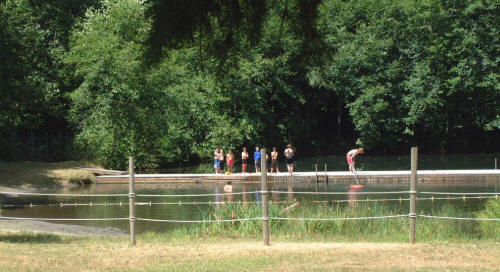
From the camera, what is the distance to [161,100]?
3591 centimetres

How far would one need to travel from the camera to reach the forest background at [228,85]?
34.2 metres

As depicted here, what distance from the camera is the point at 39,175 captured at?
29000mm

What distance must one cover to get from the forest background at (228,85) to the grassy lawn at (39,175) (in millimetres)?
2785

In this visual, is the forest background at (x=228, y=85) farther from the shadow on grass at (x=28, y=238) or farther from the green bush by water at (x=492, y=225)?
the green bush by water at (x=492, y=225)

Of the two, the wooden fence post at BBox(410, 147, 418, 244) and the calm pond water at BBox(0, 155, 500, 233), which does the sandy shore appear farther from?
the wooden fence post at BBox(410, 147, 418, 244)

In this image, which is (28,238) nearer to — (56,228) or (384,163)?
(56,228)

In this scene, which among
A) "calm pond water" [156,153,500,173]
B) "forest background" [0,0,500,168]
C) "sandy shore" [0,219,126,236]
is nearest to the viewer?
"sandy shore" [0,219,126,236]

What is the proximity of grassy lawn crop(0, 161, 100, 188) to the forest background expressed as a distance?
278 centimetres

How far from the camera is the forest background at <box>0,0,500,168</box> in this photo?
3422 centimetres

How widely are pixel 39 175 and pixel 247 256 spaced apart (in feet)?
73.5

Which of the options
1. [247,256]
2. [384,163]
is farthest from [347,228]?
[384,163]

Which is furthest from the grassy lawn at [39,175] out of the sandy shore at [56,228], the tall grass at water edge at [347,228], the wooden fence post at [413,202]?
the wooden fence post at [413,202]

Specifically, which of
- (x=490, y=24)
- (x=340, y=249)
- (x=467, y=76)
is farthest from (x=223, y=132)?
(x=340, y=249)

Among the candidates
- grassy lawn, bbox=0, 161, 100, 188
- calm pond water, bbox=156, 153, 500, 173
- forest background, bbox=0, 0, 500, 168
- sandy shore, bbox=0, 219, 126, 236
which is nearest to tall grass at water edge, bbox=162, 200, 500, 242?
sandy shore, bbox=0, 219, 126, 236
